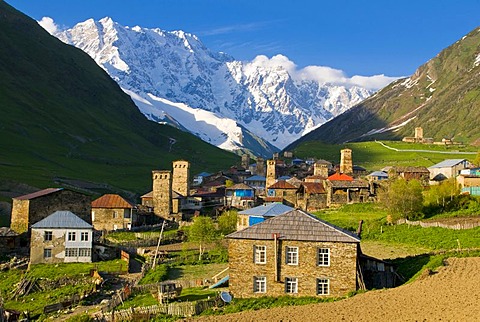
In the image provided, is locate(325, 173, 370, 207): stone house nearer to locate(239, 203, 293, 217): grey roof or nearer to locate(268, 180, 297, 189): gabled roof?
locate(268, 180, 297, 189): gabled roof

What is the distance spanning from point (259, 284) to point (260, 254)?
193 cm

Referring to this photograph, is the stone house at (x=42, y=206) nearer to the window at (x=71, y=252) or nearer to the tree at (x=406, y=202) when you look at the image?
the window at (x=71, y=252)

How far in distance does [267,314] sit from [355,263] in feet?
25.4

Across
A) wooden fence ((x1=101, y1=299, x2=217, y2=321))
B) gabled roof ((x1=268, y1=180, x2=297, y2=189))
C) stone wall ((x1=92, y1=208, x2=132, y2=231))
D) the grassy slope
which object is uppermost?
the grassy slope

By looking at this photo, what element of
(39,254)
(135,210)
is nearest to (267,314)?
(39,254)

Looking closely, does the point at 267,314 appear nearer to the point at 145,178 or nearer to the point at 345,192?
the point at 345,192

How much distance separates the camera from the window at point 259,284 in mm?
41094

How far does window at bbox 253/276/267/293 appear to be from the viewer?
135 ft

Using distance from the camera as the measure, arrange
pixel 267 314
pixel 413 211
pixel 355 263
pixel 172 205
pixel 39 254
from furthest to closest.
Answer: pixel 172 205
pixel 413 211
pixel 39 254
pixel 355 263
pixel 267 314

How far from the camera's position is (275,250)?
134ft

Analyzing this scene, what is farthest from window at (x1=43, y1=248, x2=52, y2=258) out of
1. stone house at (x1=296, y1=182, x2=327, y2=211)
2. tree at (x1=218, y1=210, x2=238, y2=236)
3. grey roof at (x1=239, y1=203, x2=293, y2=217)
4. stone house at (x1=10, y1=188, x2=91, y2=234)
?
stone house at (x1=296, y1=182, x2=327, y2=211)

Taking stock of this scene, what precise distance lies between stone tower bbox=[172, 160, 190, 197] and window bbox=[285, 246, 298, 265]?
59586 millimetres

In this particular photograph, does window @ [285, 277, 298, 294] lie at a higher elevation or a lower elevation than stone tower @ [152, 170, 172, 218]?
lower

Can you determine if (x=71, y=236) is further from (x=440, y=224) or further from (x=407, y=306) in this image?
(x=407, y=306)
